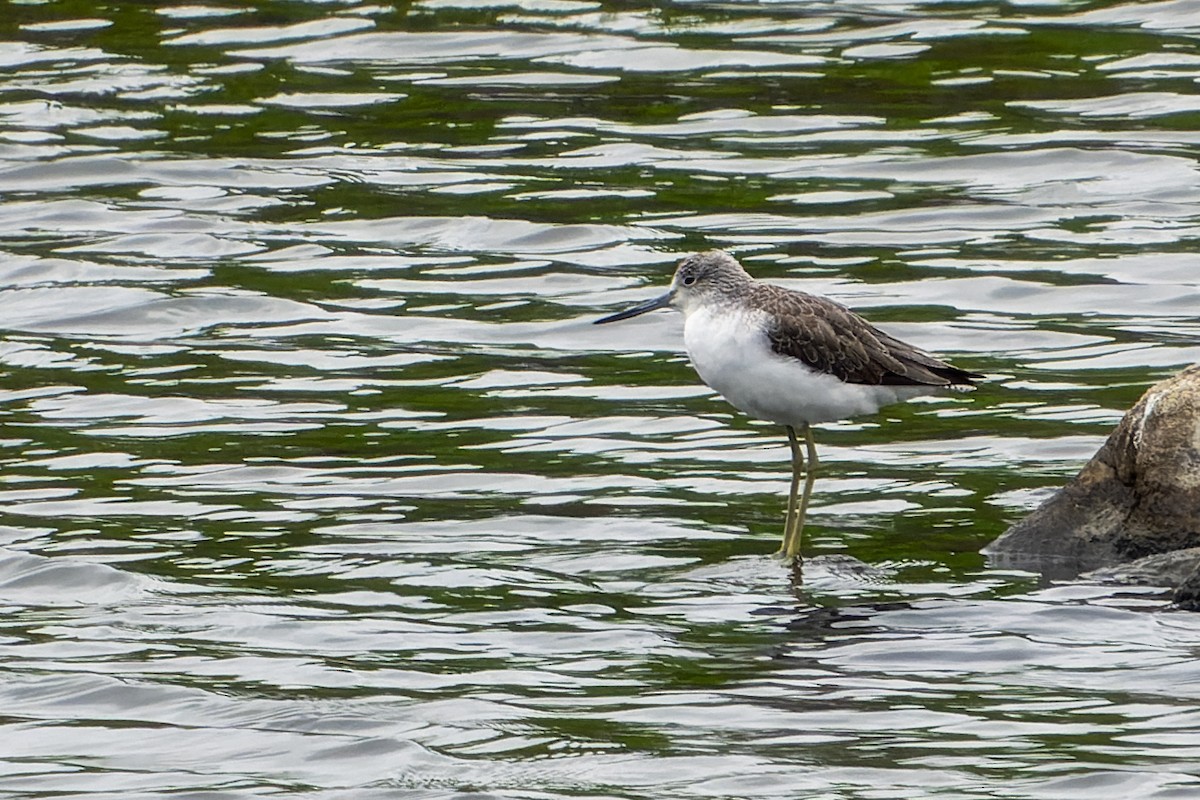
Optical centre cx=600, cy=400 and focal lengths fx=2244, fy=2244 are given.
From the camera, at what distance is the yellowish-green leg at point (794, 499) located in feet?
33.6

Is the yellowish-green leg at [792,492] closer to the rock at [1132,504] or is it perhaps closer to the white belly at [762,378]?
the white belly at [762,378]

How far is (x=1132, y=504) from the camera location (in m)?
9.77

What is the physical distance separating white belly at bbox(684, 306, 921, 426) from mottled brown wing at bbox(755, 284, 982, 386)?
0.05 meters

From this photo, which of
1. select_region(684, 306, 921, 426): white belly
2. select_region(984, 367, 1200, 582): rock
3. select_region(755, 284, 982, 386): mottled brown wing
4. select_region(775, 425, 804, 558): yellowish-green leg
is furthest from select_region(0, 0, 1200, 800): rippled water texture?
select_region(755, 284, 982, 386): mottled brown wing

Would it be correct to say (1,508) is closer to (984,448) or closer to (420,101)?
(984,448)

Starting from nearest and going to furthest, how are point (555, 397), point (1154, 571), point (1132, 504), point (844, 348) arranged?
point (1154, 571)
point (1132, 504)
point (844, 348)
point (555, 397)

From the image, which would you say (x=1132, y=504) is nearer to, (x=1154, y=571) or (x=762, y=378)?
(x=1154, y=571)

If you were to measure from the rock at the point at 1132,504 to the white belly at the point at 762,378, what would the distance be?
2.81 feet

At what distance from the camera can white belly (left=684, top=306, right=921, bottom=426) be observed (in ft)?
32.9

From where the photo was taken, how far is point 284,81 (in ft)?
68.2

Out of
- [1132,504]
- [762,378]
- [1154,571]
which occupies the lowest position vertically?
[1154,571]

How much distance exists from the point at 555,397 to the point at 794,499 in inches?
114

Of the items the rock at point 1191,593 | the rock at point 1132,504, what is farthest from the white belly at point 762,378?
the rock at point 1191,593

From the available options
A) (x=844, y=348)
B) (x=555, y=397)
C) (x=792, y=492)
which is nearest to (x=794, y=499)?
(x=792, y=492)
